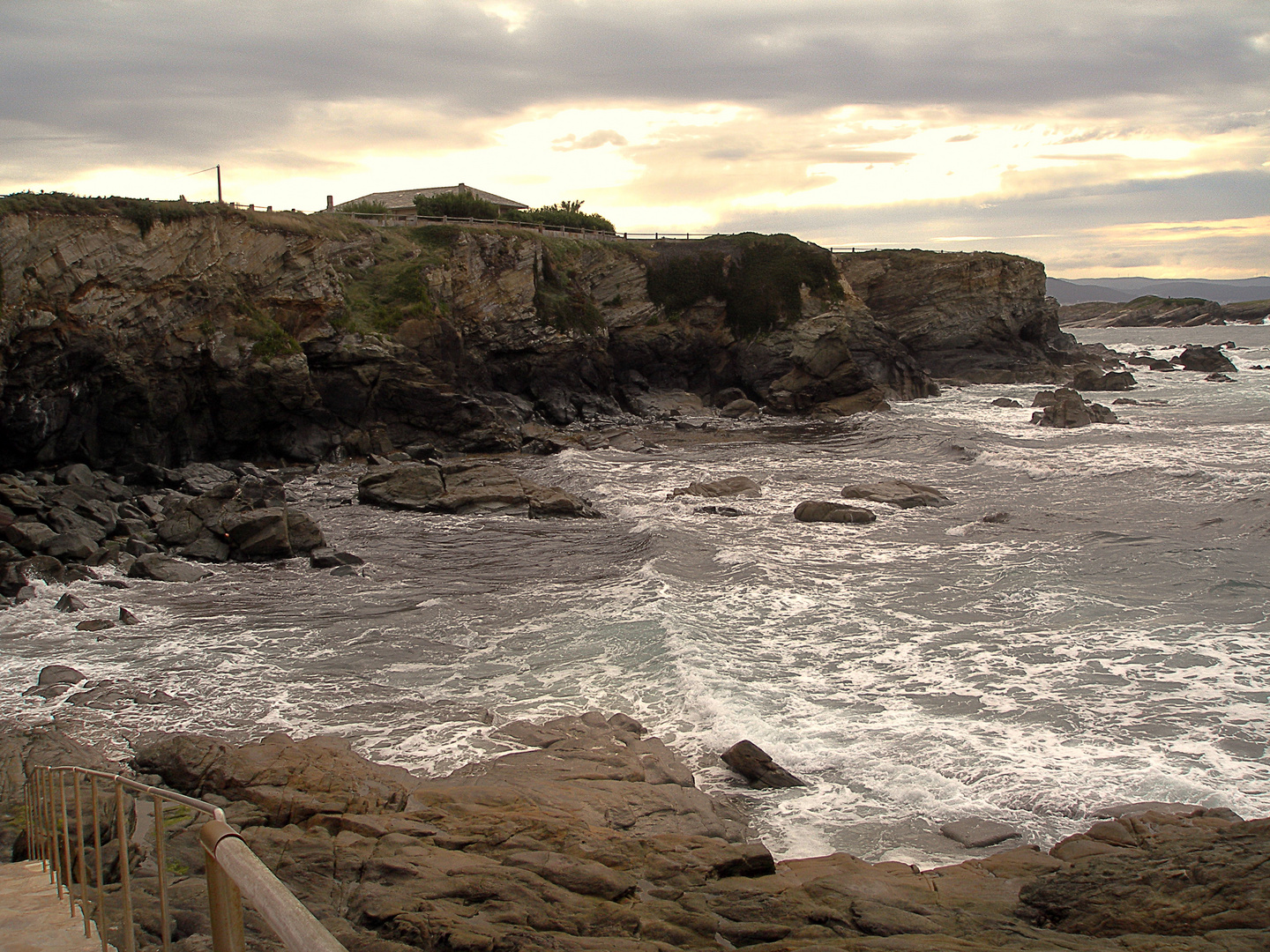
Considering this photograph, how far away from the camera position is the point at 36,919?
470 centimetres

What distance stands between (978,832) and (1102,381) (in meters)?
A: 50.3

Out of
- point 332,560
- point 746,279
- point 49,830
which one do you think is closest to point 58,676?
point 332,560

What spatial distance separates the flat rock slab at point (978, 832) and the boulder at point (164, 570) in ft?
50.0

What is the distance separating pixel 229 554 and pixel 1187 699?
18.1 meters

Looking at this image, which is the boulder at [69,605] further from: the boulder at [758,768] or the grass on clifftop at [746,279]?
the grass on clifftop at [746,279]

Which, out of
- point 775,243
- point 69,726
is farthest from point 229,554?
point 775,243

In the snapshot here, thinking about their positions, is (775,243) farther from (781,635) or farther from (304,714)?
(304,714)

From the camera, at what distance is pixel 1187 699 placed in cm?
1191

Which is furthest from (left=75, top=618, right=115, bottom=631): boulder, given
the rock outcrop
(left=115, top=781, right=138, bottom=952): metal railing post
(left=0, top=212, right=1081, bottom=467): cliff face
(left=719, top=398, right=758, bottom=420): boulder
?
(left=719, top=398, right=758, bottom=420): boulder

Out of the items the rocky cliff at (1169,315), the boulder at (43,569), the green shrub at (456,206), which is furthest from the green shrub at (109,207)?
the rocky cliff at (1169,315)

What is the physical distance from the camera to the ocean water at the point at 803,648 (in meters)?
10.2

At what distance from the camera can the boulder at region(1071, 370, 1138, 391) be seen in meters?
51.9

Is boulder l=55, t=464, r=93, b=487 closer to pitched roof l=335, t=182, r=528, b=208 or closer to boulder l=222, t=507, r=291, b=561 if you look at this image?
boulder l=222, t=507, r=291, b=561

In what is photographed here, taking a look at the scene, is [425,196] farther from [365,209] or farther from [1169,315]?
[1169,315]
